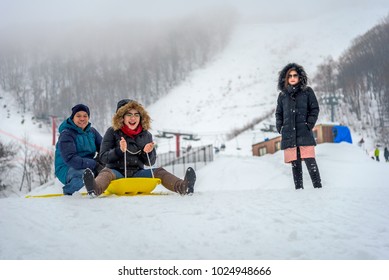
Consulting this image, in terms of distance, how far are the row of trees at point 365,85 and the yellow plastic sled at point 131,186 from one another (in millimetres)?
24669

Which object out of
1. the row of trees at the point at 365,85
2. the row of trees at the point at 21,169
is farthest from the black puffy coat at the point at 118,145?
the row of trees at the point at 365,85

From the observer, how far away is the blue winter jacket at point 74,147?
4.07 meters

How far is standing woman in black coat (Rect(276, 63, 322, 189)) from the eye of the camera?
4074 mm

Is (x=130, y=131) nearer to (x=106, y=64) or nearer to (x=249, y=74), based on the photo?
(x=249, y=74)

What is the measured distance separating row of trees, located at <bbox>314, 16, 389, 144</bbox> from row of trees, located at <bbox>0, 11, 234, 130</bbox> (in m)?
26.6

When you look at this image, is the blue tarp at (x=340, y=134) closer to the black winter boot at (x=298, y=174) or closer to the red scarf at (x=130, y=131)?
the black winter boot at (x=298, y=174)

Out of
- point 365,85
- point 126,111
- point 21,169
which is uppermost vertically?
point 365,85

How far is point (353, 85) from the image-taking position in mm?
33594

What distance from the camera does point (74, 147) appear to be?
162 inches

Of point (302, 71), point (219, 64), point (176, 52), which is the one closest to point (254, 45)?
point (219, 64)

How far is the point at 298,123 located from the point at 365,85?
31.7 m

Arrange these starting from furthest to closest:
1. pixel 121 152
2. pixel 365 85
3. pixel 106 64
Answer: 1. pixel 106 64
2. pixel 365 85
3. pixel 121 152

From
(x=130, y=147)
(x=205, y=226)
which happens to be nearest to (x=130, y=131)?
(x=130, y=147)

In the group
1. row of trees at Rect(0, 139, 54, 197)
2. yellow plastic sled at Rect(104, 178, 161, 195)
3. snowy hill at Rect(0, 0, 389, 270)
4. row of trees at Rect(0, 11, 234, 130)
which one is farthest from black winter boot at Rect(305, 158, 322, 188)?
row of trees at Rect(0, 11, 234, 130)
